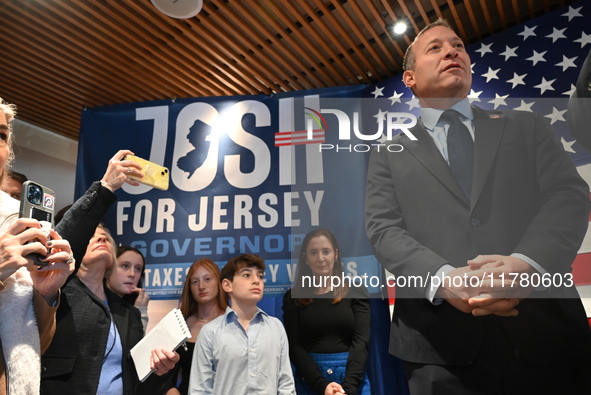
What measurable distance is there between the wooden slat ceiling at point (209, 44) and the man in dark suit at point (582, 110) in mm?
1500

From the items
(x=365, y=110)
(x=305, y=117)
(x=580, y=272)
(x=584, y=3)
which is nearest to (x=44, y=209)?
(x=365, y=110)

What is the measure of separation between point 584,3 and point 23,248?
3218 millimetres

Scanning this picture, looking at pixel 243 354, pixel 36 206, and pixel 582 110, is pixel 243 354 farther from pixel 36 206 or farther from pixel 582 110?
pixel 582 110

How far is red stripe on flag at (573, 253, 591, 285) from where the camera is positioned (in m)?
1.79

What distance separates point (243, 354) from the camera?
2496mm

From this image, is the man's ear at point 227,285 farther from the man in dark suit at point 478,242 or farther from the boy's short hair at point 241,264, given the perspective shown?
the man in dark suit at point 478,242

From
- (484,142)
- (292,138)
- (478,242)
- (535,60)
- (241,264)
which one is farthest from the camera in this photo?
(292,138)

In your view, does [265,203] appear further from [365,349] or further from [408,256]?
[408,256]

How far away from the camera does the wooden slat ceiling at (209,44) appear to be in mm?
3043

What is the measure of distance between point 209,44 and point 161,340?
2.27 metres

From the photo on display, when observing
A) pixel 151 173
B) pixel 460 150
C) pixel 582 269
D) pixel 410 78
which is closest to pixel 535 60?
pixel 410 78

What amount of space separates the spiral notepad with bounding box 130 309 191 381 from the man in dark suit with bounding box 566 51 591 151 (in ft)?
5.93

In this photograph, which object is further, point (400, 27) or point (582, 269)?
point (400, 27)

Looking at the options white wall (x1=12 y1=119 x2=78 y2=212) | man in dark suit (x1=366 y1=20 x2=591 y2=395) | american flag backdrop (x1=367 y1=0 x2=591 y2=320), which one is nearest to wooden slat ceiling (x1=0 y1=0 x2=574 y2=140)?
american flag backdrop (x1=367 y1=0 x2=591 y2=320)
